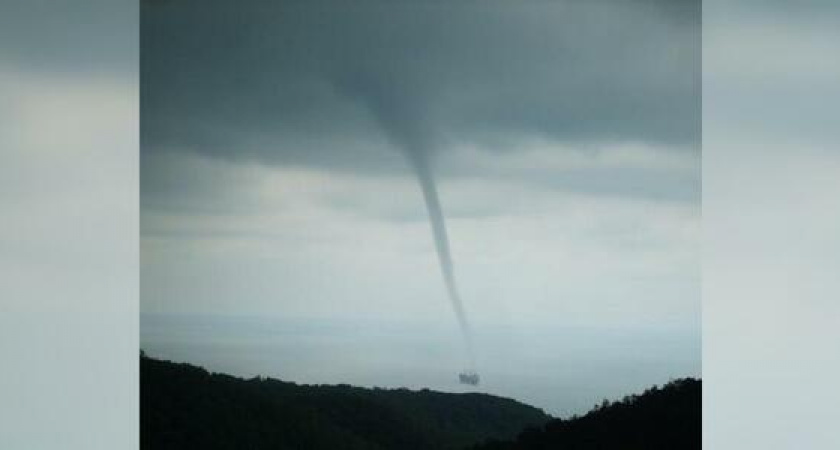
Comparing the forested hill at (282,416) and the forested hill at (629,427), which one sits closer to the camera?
the forested hill at (629,427)

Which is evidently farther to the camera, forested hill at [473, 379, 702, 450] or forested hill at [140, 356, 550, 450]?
forested hill at [140, 356, 550, 450]

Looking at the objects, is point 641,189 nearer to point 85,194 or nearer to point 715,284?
point 715,284

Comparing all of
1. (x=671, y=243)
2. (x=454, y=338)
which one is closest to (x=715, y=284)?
(x=671, y=243)

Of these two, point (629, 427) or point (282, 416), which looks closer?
point (629, 427)
